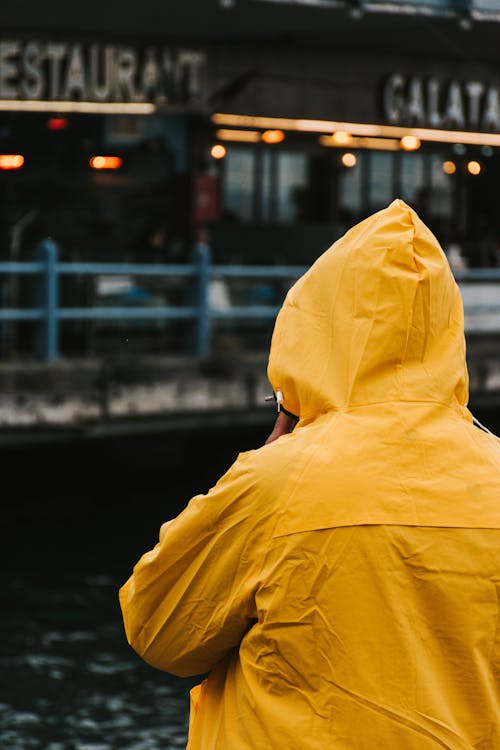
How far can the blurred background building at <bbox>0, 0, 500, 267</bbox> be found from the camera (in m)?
15.7

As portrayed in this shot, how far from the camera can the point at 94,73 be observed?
52.4 feet

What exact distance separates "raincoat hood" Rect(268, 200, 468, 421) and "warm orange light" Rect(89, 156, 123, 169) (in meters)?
15.3

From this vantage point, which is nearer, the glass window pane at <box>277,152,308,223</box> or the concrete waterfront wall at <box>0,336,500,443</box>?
the concrete waterfront wall at <box>0,336,500,443</box>

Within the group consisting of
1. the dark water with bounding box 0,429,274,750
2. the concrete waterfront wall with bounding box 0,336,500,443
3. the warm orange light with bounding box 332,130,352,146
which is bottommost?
the dark water with bounding box 0,429,274,750

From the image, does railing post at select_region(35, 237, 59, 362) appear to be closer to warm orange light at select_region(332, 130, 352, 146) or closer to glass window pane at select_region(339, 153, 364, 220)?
warm orange light at select_region(332, 130, 352, 146)

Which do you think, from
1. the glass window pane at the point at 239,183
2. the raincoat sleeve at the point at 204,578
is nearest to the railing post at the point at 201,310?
the glass window pane at the point at 239,183

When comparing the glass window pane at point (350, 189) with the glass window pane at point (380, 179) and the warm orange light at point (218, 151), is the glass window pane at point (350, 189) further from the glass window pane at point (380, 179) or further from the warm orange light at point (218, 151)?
the warm orange light at point (218, 151)

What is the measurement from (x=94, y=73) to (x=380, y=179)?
6.06m

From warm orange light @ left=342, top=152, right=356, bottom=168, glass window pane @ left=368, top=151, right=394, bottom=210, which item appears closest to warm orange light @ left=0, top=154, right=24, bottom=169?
warm orange light @ left=342, top=152, right=356, bottom=168

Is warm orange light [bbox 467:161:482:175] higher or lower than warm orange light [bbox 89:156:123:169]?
higher

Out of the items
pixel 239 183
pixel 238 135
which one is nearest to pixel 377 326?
pixel 238 135

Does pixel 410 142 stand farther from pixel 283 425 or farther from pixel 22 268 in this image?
pixel 283 425

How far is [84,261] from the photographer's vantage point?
48.4ft

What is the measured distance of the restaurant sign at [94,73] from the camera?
15539mm
